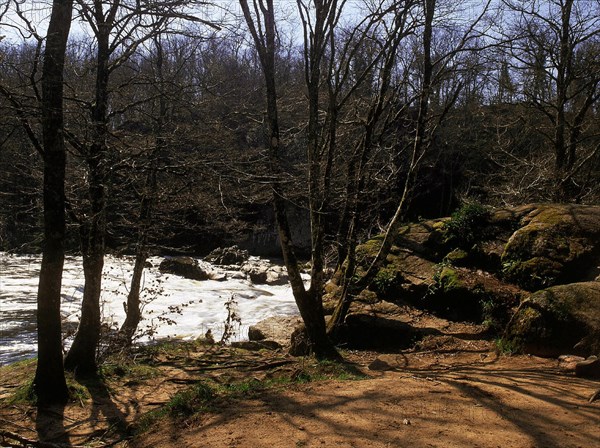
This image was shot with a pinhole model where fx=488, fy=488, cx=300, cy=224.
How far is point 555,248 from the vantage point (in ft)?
31.5

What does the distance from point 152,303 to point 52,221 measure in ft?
36.4

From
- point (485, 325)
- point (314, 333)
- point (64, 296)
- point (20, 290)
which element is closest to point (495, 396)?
point (314, 333)

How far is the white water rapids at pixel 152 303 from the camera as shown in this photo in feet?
39.4

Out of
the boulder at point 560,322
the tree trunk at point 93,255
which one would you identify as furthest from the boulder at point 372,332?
the tree trunk at point 93,255

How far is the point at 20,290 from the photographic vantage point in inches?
653

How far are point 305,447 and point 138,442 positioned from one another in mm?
1853

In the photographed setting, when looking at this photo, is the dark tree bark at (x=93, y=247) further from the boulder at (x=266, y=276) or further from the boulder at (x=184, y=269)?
the boulder at (x=266, y=276)

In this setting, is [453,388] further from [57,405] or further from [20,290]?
[20,290]

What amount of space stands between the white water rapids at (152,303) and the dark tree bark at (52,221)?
3.93 m

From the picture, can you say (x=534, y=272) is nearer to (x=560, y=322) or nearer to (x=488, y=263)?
(x=488, y=263)

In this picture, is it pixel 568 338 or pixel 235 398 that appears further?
pixel 568 338

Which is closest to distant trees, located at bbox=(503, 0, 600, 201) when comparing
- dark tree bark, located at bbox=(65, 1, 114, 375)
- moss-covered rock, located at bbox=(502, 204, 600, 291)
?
moss-covered rock, located at bbox=(502, 204, 600, 291)

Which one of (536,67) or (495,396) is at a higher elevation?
(536,67)

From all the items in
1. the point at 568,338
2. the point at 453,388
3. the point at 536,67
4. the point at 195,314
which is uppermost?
the point at 536,67
